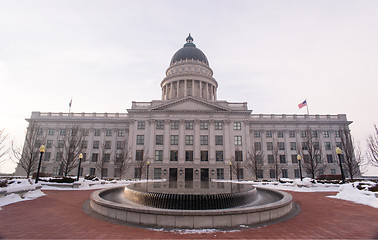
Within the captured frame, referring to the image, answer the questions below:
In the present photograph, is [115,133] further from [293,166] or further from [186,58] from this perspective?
[293,166]

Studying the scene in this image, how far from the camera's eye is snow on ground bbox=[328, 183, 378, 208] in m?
12.2

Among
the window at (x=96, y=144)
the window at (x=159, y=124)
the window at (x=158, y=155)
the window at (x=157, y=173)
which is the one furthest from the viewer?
the window at (x=96, y=144)

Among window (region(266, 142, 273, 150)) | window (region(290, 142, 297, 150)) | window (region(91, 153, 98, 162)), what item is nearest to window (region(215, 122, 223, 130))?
window (region(266, 142, 273, 150))

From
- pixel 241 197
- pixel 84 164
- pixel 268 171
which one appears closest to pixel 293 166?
pixel 268 171

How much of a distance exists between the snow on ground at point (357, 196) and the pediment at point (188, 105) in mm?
33005

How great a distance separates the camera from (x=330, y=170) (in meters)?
48.7

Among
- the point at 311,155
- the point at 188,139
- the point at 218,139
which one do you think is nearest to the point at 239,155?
the point at 218,139

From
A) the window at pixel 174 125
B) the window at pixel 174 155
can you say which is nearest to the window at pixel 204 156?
the window at pixel 174 155

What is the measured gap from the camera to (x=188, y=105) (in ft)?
156

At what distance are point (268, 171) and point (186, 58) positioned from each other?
45960mm

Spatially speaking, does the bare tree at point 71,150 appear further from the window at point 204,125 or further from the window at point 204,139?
the window at point 204,125

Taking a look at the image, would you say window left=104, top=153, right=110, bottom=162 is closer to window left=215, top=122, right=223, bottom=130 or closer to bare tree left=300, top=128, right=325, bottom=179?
window left=215, top=122, right=223, bottom=130

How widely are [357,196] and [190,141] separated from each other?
113ft

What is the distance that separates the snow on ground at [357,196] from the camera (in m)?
12.2
